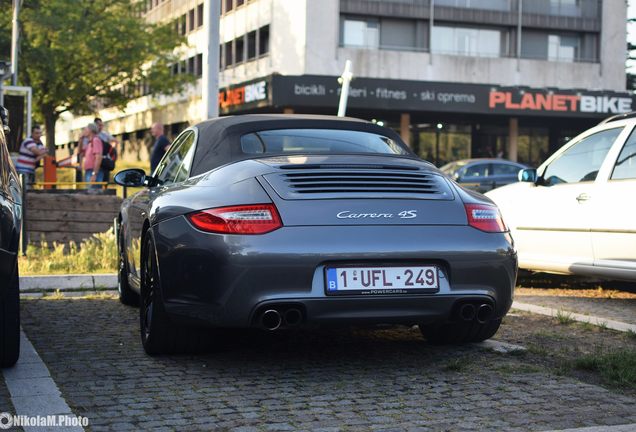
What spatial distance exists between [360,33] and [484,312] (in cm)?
4203

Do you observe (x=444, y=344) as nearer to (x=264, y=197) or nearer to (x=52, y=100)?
(x=264, y=197)

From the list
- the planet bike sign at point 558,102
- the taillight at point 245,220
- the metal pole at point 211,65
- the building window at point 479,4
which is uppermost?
the building window at point 479,4

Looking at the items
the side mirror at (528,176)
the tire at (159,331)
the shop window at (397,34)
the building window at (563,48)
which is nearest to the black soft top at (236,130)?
the tire at (159,331)

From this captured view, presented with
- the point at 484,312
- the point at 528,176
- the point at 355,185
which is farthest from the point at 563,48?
the point at 355,185

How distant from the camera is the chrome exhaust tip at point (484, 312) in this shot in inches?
213

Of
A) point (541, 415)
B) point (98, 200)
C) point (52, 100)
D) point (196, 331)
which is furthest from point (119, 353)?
point (52, 100)

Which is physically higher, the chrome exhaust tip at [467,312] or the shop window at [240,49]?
the shop window at [240,49]

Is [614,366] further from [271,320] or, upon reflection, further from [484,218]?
[271,320]

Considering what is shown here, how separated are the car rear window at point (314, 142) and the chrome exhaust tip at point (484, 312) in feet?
4.28

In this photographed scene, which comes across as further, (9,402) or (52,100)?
(52,100)

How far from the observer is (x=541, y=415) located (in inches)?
177

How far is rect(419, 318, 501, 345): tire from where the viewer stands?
617 cm

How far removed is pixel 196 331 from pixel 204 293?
647mm

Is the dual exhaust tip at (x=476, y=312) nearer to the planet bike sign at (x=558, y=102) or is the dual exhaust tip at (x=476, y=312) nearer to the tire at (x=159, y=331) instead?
the tire at (x=159, y=331)
